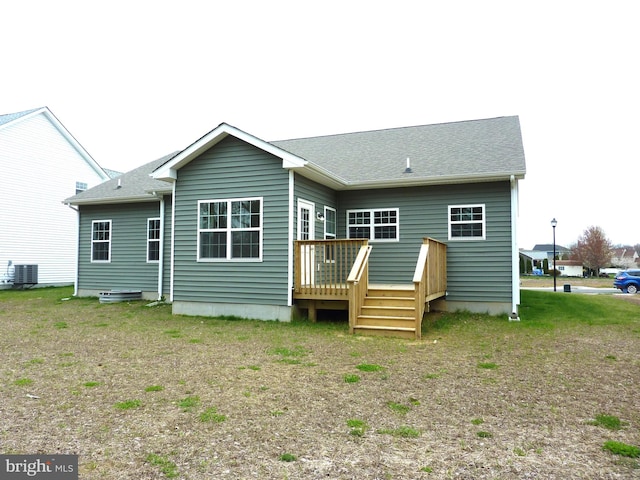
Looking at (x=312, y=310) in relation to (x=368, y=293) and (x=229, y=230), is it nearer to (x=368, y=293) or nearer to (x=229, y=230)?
(x=368, y=293)

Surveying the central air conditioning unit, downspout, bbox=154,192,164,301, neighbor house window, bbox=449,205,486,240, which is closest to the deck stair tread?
neighbor house window, bbox=449,205,486,240

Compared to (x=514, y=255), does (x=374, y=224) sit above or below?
above

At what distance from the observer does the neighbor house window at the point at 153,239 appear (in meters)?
14.2

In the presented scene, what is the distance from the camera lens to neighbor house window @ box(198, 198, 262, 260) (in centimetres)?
1020

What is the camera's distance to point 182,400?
4.61m

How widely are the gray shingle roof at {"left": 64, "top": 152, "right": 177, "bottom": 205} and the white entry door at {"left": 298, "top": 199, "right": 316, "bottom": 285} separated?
479cm

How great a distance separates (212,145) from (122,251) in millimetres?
6308

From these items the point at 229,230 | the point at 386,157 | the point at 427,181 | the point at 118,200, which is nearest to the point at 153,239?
the point at 118,200

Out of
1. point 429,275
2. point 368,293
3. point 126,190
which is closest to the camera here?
point 429,275

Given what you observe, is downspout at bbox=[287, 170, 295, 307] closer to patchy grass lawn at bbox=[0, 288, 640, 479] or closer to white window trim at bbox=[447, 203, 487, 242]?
patchy grass lawn at bbox=[0, 288, 640, 479]

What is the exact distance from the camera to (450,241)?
11.3 metres

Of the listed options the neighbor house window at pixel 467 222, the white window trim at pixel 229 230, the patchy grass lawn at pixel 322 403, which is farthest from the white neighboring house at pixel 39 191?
the neighbor house window at pixel 467 222

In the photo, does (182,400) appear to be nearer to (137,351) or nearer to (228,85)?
(137,351)

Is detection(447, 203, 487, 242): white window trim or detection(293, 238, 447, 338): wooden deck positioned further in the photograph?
detection(447, 203, 487, 242): white window trim
